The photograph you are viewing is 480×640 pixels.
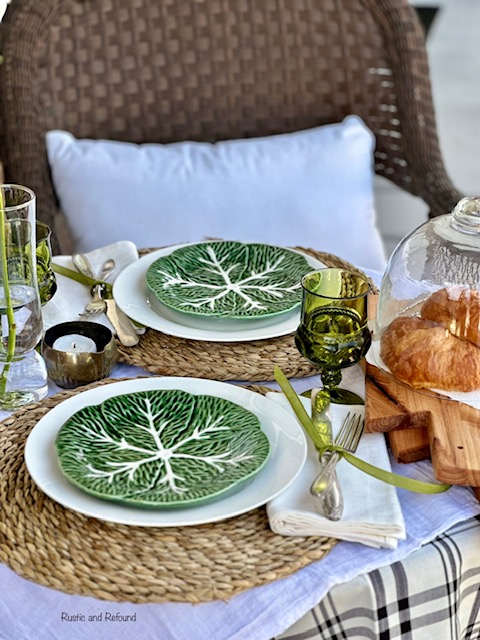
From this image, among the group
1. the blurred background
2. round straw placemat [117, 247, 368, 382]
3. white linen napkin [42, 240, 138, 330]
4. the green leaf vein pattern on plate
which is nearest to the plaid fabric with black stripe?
round straw placemat [117, 247, 368, 382]

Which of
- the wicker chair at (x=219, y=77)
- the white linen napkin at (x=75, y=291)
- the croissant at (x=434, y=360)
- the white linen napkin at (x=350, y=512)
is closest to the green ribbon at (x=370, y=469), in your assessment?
the white linen napkin at (x=350, y=512)

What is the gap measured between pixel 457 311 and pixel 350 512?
0.30 m

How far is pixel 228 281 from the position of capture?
1287 mm

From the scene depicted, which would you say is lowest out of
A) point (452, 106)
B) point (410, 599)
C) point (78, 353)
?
point (452, 106)

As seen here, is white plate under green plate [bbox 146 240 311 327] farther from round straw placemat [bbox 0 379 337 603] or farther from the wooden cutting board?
round straw placemat [bbox 0 379 337 603]

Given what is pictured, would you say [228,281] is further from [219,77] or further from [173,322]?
[219,77]

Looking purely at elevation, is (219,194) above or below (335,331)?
below

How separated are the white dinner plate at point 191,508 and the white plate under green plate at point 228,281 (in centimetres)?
16

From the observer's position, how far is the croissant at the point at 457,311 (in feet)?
3.36

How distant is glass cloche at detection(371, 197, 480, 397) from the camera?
1.00m

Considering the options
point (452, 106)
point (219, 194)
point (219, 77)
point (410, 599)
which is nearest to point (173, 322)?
point (410, 599)

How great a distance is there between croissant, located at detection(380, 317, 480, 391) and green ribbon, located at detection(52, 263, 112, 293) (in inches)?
17.1

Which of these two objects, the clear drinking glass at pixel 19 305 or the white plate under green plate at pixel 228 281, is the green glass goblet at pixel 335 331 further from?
the clear drinking glass at pixel 19 305

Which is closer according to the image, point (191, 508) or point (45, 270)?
point (191, 508)
